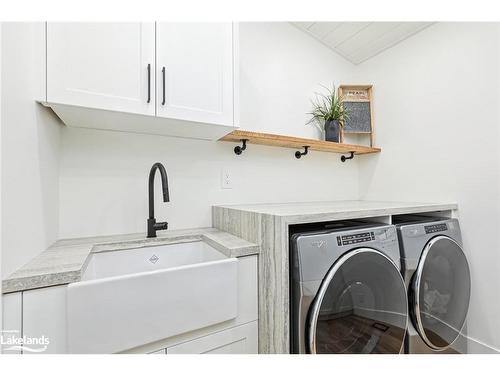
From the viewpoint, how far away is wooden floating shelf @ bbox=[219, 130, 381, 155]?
1.48 m

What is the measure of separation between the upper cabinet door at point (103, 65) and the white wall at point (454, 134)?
184 centimetres

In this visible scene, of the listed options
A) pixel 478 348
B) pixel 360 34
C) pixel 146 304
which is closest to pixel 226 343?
pixel 146 304

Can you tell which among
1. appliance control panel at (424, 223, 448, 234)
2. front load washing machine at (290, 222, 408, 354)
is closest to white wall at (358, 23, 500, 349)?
appliance control panel at (424, 223, 448, 234)

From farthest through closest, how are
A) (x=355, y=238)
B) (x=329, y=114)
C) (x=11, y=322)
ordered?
(x=329, y=114)
(x=355, y=238)
(x=11, y=322)

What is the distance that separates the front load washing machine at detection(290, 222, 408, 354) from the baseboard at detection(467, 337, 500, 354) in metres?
0.77

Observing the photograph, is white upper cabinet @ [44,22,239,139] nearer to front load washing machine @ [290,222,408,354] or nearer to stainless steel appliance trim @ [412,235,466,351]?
front load washing machine @ [290,222,408,354]

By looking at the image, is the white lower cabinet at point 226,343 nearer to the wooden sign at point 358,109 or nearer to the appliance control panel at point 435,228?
the appliance control panel at point 435,228

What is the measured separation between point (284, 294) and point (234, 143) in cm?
107

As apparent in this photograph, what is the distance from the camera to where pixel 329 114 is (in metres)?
1.89

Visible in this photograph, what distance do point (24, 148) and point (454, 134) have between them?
2.29 metres

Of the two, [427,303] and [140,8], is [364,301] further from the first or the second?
[140,8]

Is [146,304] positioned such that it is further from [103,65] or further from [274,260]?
[103,65]

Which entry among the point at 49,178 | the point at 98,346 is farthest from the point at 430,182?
the point at 49,178

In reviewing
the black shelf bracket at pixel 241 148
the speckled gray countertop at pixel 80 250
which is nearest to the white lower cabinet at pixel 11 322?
the speckled gray countertop at pixel 80 250
